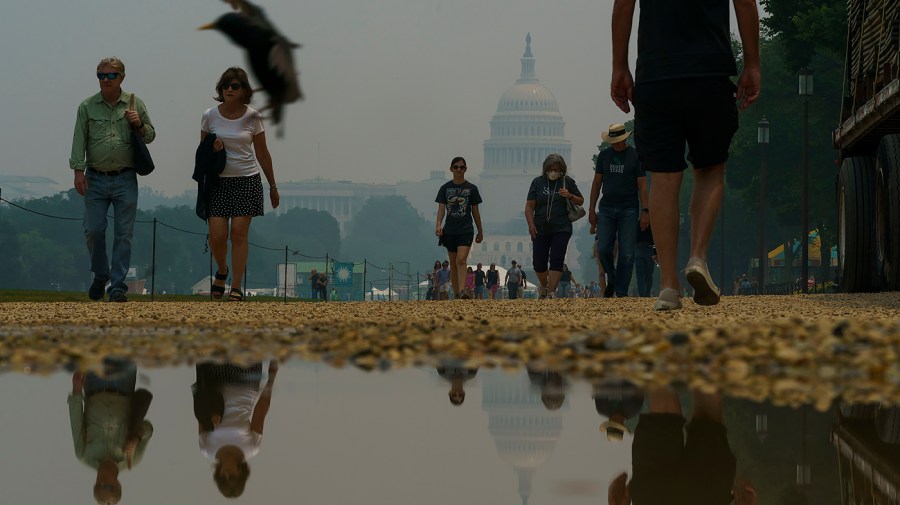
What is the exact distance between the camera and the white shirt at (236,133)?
12.9 m

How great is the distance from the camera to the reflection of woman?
274cm

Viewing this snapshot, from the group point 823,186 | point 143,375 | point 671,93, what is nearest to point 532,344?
point 143,375

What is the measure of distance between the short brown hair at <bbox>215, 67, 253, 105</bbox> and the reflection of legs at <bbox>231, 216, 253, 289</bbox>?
959 millimetres

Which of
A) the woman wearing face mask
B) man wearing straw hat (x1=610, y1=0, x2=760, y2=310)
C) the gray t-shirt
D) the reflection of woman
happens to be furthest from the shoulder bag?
the reflection of woman

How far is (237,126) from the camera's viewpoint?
42.4 ft

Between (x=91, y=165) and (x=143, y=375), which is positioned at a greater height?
(x=91, y=165)

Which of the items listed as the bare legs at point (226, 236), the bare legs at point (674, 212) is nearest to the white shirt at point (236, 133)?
the bare legs at point (226, 236)

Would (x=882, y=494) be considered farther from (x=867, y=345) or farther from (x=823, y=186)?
(x=823, y=186)

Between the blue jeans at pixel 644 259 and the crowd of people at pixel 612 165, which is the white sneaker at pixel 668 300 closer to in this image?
the crowd of people at pixel 612 165

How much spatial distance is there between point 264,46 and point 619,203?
5712 mm

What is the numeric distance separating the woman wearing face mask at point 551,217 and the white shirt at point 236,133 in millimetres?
5487

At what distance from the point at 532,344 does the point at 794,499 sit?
2778mm

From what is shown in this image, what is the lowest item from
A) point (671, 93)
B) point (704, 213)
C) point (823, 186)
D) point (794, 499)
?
point (794, 499)

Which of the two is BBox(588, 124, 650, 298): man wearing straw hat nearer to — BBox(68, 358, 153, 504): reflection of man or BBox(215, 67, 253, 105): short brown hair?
BBox(215, 67, 253, 105): short brown hair
